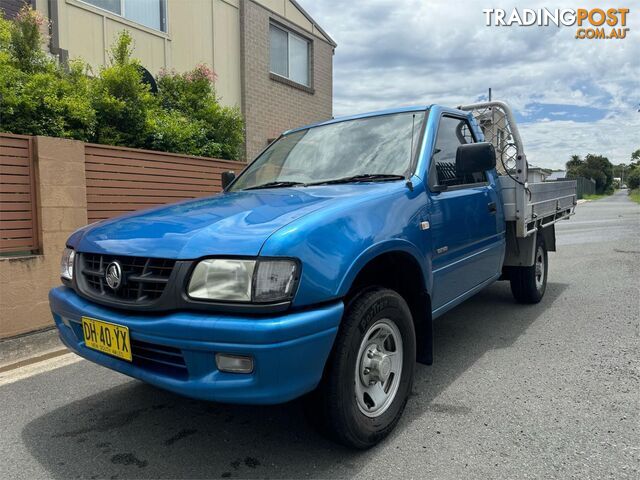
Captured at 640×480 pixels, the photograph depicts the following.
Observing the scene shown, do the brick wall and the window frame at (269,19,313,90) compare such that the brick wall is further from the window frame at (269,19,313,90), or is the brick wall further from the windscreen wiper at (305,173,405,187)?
the windscreen wiper at (305,173,405,187)

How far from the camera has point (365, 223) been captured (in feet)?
8.20

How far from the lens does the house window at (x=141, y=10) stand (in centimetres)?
850

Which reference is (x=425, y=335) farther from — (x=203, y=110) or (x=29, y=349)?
(x=203, y=110)

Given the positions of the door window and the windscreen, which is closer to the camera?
the windscreen

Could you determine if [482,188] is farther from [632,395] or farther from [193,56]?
[193,56]

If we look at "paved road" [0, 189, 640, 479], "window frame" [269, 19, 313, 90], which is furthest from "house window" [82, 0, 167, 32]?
"paved road" [0, 189, 640, 479]

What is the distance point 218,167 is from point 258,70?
5.70m

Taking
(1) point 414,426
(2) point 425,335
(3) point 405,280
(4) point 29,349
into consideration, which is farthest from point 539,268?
(4) point 29,349

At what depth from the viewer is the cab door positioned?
10.5 ft

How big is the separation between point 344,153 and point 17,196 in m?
2.95

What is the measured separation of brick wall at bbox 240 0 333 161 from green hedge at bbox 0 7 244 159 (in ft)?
10.3

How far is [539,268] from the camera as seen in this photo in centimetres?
558

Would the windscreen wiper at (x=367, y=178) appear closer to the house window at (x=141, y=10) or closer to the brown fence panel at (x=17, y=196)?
the brown fence panel at (x=17, y=196)

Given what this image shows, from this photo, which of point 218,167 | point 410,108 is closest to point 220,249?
point 410,108
